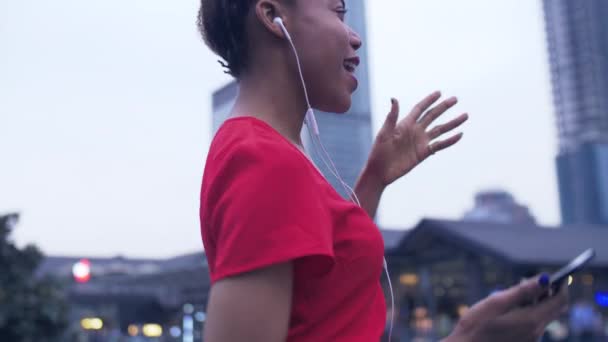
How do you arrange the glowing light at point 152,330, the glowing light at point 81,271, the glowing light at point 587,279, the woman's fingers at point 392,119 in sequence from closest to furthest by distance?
the woman's fingers at point 392,119 → the glowing light at point 81,271 → the glowing light at point 587,279 → the glowing light at point 152,330

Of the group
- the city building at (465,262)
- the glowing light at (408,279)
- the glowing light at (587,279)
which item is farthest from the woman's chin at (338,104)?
the glowing light at (408,279)

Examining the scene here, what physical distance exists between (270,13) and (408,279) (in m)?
18.0

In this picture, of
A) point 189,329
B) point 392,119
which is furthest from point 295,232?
point 189,329

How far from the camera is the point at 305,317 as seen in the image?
2.98 feet

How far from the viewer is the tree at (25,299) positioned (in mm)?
8133

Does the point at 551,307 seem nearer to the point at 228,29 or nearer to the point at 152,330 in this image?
the point at 228,29

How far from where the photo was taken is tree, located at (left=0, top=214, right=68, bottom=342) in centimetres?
813

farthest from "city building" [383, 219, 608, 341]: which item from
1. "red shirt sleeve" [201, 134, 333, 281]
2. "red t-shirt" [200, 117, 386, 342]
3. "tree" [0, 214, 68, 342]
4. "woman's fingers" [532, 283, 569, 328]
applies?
"red shirt sleeve" [201, 134, 333, 281]

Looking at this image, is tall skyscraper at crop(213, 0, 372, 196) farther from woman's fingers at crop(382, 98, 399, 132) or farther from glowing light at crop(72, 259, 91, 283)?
glowing light at crop(72, 259, 91, 283)

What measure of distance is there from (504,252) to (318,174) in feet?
50.2

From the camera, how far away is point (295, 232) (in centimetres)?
81

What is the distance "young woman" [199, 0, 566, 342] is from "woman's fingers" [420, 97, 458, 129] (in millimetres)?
334

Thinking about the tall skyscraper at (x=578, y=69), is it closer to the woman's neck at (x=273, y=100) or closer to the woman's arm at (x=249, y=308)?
the woman's neck at (x=273, y=100)

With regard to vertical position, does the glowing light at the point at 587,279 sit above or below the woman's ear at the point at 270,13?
below
